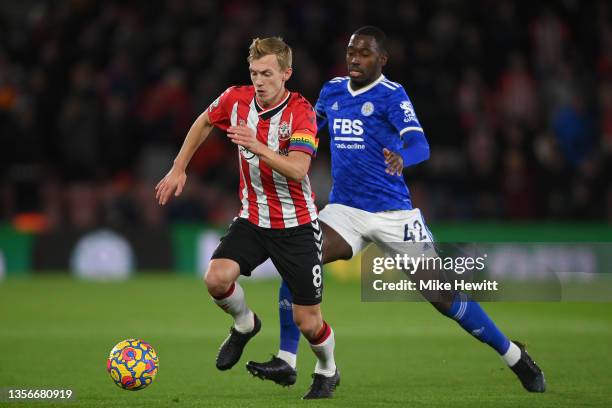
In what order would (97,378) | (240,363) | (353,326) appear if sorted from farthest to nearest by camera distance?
(353,326)
(240,363)
(97,378)

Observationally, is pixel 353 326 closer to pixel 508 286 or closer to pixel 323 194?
pixel 508 286

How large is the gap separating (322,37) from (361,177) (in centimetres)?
972

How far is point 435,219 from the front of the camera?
15.8 m

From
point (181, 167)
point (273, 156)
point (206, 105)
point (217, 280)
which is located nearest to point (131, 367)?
point (217, 280)

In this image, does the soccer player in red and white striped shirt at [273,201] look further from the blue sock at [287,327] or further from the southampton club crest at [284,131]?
the blue sock at [287,327]

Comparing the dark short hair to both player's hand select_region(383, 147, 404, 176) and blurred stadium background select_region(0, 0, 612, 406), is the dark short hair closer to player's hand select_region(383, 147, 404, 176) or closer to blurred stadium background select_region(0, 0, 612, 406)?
player's hand select_region(383, 147, 404, 176)

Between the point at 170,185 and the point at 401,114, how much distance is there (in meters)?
1.71

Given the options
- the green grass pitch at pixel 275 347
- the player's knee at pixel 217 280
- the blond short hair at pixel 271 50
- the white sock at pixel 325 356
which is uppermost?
the blond short hair at pixel 271 50

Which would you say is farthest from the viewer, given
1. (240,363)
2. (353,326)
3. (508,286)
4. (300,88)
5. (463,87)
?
(463,87)

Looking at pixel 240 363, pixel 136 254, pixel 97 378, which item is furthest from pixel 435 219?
pixel 97 378

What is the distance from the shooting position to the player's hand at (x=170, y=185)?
6.59m

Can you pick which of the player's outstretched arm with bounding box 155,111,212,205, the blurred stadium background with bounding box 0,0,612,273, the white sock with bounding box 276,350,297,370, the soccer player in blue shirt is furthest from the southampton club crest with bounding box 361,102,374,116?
the blurred stadium background with bounding box 0,0,612,273

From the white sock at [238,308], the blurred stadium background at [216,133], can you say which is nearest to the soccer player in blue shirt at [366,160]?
the white sock at [238,308]

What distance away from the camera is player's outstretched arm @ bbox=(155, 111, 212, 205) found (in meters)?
6.62
